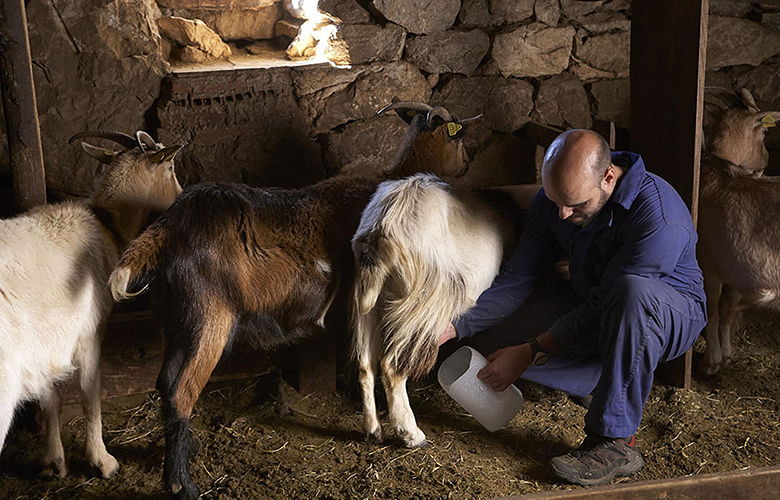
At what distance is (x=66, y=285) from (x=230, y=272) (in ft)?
2.38

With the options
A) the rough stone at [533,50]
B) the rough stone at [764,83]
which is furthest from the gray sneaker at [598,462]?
the rough stone at [764,83]

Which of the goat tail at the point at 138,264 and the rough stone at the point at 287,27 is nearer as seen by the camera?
the goat tail at the point at 138,264

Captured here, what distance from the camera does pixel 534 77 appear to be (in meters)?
6.16

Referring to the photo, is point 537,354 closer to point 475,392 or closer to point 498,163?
point 475,392

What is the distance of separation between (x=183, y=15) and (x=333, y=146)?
1587 mm

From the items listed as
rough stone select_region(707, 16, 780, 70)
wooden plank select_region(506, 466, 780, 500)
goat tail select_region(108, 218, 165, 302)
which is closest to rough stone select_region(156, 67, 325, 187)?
goat tail select_region(108, 218, 165, 302)

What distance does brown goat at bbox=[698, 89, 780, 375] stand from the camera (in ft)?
15.3

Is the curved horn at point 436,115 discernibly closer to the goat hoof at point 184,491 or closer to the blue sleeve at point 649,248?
the blue sleeve at point 649,248

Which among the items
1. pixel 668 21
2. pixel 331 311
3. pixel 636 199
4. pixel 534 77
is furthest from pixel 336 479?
pixel 534 77

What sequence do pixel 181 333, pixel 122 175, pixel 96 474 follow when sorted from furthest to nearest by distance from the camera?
pixel 122 175 → pixel 96 474 → pixel 181 333

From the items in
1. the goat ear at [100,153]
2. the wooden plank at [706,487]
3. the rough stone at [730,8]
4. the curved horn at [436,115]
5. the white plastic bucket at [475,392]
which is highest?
the rough stone at [730,8]

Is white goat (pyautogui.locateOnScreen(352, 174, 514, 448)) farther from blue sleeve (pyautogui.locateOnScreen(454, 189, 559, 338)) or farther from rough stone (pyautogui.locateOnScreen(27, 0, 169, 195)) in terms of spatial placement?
rough stone (pyautogui.locateOnScreen(27, 0, 169, 195))

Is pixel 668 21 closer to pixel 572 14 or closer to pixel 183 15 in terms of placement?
pixel 572 14

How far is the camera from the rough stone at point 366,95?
5.66m
